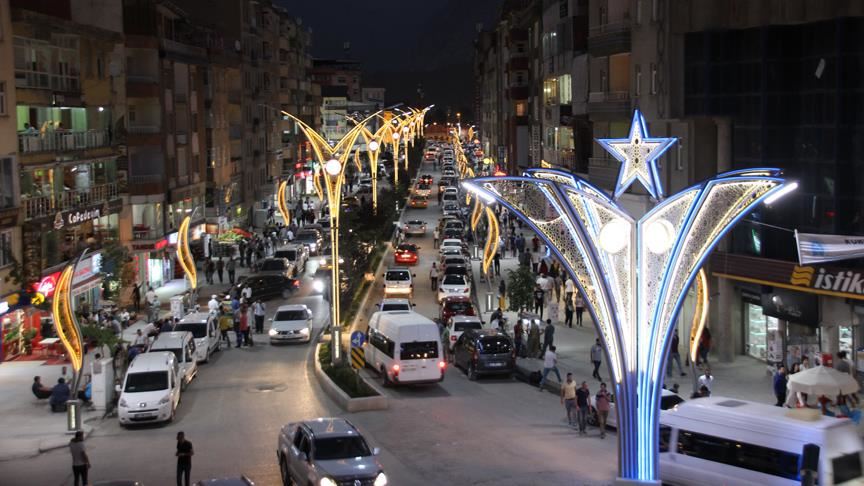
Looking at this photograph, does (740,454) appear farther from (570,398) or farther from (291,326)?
(291,326)

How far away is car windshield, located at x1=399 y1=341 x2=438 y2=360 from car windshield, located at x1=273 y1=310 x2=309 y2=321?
11.6 meters

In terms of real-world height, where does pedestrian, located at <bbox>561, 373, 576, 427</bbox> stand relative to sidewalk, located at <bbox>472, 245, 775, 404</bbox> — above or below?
above

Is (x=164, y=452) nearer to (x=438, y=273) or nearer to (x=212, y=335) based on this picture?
(x=212, y=335)

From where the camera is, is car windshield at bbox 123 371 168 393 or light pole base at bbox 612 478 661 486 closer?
light pole base at bbox 612 478 661 486

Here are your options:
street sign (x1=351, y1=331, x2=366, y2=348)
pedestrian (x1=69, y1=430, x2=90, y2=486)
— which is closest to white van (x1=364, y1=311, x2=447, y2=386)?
street sign (x1=351, y1=331, x2=366, y2=348)

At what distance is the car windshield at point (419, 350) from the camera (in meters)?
33.8

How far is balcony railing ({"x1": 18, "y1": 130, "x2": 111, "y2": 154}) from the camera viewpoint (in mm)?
41812

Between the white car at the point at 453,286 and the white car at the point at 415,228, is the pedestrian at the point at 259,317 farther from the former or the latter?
the white car at the point at 415,228

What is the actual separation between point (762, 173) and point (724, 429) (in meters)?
4.66

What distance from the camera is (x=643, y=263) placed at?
20297 millimetres

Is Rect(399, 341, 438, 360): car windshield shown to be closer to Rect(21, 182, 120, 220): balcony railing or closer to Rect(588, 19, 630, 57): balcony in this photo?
Rect(21, 182, 120, 220): balcony railing

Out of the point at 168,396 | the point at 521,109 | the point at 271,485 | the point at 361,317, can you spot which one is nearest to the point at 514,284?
the point at 361,317

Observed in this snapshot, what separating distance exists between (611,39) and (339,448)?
26665 millimetres

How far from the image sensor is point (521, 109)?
102562 millimetres
